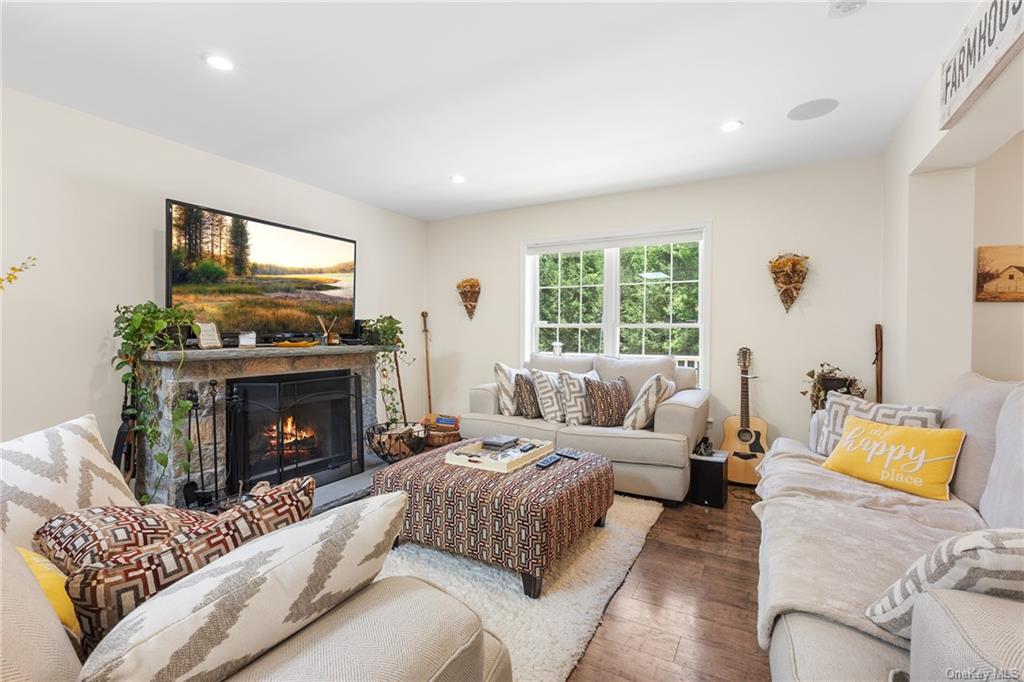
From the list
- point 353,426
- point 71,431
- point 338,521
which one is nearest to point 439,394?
point 353,426

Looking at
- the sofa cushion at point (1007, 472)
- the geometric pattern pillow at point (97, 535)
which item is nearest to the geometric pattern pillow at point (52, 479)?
the geometric pattern pillow at point (97, 535)

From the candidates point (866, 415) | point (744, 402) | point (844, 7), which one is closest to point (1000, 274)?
point (866, 415)

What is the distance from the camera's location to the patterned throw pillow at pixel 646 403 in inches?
129

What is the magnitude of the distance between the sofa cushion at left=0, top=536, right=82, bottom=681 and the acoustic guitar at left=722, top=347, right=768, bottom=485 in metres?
3.62

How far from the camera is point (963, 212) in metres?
A: 2.48

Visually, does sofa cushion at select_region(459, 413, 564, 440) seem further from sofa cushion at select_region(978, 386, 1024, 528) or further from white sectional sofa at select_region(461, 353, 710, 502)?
sofa cushion at select_region(978, 386, 1024, 528)

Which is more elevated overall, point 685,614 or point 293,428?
point 293,428

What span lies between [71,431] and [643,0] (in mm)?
2402

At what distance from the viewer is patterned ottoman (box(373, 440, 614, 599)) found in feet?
6.37

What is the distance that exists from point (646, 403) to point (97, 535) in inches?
119

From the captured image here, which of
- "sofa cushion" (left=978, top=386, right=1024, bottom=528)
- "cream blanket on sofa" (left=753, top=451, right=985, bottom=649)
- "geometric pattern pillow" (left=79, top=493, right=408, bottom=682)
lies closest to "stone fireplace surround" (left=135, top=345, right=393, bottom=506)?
"geometric pattern pillow" (left=79, top=493, right=408, bottom=682)

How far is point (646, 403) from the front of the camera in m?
3.29

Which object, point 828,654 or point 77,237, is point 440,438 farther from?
point 828,654

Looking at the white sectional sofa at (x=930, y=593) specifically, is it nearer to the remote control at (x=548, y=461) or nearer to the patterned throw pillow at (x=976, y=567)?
the patterned throw pillow at (x=976, y=567)
